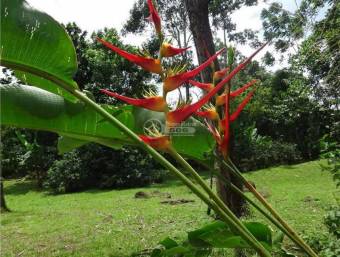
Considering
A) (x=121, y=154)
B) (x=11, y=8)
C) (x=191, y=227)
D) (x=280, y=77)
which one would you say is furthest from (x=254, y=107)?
(x=11, y=8)

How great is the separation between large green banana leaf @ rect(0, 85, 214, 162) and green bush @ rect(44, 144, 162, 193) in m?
8.75

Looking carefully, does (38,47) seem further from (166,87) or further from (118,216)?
(118,216)

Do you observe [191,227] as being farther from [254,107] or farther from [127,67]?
[254,107]

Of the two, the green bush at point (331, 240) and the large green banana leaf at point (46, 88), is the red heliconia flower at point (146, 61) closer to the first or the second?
the large green banana leaf at point (46, 88)

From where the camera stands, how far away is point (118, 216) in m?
5.75

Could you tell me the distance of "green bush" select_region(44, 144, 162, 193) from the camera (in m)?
9.75

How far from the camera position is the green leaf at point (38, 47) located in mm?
735

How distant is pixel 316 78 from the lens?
709cm

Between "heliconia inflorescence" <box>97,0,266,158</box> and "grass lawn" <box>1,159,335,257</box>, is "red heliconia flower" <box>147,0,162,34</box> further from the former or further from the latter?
"grass lawn" <box>1,159,335,257</box>

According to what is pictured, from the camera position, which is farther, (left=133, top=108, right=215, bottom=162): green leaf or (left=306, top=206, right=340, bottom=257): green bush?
(left=306, top=206, right=340, bottom=257): green bush

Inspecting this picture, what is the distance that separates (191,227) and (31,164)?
7.32m

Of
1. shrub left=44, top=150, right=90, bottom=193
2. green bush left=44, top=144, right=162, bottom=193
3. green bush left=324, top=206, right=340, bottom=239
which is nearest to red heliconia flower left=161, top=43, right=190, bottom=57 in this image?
green bush left=324, top=206, right=340, bottom=239

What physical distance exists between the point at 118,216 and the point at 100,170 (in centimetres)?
456

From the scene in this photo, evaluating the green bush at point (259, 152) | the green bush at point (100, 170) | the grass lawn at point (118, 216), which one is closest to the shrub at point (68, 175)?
the green bush at point (100, 170)
